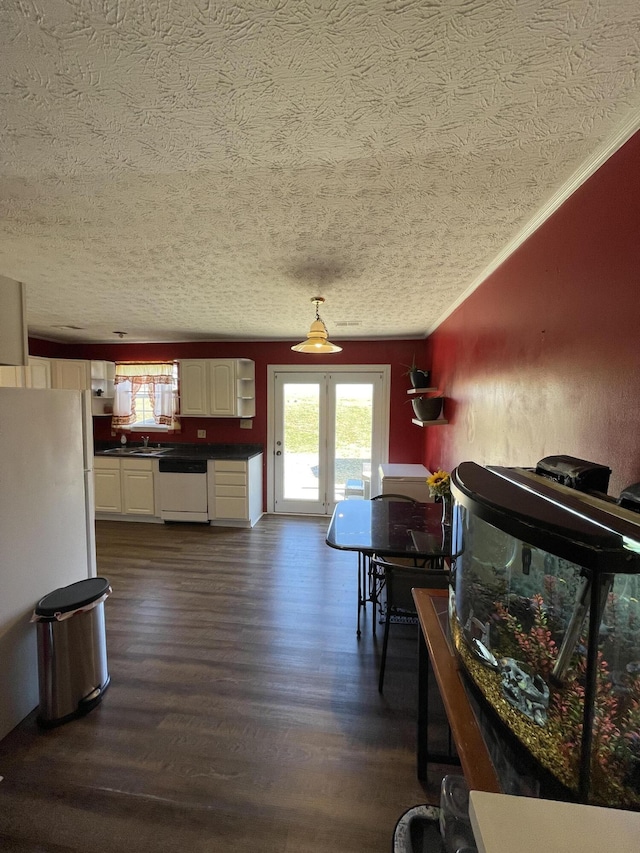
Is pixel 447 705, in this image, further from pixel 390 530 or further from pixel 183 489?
pixel 183 489

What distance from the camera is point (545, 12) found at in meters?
0.71

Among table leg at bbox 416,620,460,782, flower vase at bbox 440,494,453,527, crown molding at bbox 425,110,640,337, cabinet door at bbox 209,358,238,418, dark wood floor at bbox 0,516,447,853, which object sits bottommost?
dark wood floor at bbox 0,516,447,853

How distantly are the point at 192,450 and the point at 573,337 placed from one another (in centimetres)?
463

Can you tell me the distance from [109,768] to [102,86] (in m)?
2.40

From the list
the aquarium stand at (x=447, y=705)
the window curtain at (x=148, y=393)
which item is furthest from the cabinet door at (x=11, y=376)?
the aquarium stand at (x=447, y=705)

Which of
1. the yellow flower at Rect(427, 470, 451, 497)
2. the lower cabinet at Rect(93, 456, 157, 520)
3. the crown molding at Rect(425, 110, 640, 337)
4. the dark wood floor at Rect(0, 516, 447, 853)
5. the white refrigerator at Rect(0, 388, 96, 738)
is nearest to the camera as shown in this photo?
the crown molding at Rect(425, 110, 640, 337)

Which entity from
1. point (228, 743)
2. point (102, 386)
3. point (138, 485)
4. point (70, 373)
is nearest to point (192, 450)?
point (138, 485)

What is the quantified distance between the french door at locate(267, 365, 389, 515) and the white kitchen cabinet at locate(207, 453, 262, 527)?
0.61 m

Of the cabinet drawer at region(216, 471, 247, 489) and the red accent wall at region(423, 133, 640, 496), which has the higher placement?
the red accent wall at region(423, 133, 640, 496)

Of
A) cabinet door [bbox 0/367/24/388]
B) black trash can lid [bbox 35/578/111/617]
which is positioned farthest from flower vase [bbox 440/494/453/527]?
cabinet door [bbox 0/367/24/388]

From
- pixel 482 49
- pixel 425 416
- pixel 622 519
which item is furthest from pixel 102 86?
pixel 425 416

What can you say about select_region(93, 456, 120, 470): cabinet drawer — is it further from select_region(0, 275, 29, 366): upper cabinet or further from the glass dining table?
the glass dining table

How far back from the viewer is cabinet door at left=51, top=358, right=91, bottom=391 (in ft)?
15.4

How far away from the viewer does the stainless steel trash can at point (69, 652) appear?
169cm
